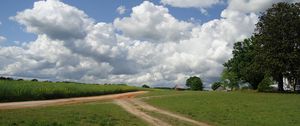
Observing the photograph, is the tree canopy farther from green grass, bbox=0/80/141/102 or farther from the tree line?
green grass, bbox=0/80/141/102

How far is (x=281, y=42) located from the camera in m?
74.8

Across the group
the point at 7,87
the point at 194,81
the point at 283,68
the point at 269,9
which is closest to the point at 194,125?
the point at 7,87

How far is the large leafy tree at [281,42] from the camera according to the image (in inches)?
2916

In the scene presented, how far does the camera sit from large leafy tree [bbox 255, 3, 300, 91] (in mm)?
74062

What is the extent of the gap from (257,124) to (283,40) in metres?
49.8

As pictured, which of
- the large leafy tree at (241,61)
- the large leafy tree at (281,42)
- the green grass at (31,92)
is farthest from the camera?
the large leafy tree at (241,61)

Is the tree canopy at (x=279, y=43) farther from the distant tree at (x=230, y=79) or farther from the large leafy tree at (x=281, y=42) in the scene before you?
the distant tree at (x=230, y=79)

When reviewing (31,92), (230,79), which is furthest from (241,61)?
(31,92)

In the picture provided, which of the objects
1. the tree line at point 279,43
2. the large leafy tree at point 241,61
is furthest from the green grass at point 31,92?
the large leafy tree at point 241,61

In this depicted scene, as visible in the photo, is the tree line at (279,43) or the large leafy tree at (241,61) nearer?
the tree line at (279,43)

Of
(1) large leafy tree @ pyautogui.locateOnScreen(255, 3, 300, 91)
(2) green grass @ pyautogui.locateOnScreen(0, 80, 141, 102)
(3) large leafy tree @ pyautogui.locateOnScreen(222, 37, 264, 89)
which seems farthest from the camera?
Result: (3) large leafy tree @ pyautogui.locateOnScreen(222, 37, 264, 89)

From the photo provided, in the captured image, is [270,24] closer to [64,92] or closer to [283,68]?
[283,68]

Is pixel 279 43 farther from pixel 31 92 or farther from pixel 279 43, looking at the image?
pixel 31 92

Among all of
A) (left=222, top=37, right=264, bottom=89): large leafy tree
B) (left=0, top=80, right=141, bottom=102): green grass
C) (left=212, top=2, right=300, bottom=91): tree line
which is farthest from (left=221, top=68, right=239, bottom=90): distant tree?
(left=0, top=80, right=141, bottom=102): green grass
